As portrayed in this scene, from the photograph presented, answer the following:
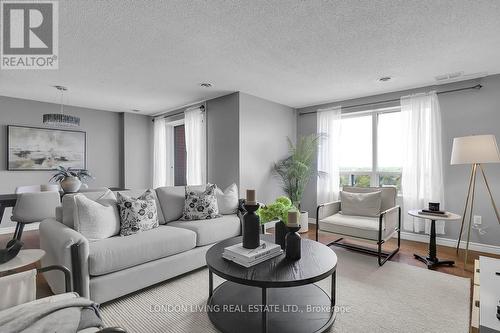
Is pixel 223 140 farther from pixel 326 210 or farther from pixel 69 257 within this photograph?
pixel 69 257

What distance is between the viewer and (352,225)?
3.04 meters

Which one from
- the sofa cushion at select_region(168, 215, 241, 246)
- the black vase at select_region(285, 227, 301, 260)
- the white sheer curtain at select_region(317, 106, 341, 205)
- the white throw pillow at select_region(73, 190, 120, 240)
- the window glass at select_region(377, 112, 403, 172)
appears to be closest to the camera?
the black vase at select_region(285, 227, 301, 260)

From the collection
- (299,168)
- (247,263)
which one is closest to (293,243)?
(247,263)

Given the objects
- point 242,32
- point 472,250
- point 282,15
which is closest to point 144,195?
point 242,32

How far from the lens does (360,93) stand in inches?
165

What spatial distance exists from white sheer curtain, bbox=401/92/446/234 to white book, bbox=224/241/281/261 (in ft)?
9.66

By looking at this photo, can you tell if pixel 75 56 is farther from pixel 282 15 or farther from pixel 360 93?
Answer: pixel 360 93

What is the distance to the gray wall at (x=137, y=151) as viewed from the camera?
19.0 feet

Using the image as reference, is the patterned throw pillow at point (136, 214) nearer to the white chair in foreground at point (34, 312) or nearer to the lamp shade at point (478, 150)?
the white chair in foreground at point (34, 312)

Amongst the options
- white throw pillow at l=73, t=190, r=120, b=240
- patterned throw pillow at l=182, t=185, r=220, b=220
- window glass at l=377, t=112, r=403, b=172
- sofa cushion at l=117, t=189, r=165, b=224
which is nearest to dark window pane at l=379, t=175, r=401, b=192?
window glass at l=377, t=112, r=403, b=172

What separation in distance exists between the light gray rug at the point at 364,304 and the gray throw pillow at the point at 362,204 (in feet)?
2.75

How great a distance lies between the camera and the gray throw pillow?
340cm

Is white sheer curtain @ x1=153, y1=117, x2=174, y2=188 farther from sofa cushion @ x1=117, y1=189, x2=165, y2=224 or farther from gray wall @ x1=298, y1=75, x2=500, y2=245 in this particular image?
gray wall @ x1=298, y1=75, x2=500, y2=245

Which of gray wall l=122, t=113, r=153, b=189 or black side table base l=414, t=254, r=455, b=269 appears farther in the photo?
gray wall l=122, t=113, r=153, b=189
